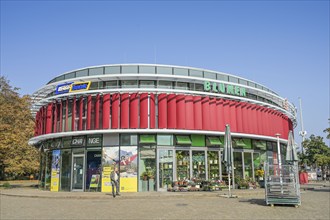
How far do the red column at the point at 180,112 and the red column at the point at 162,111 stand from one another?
0.95 meters

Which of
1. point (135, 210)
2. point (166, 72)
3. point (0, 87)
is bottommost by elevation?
point (135, 210)

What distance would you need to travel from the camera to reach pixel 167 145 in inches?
864

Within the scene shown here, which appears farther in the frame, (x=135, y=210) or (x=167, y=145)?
(x=167, y=145)

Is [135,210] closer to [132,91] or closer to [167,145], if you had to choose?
[167,145]

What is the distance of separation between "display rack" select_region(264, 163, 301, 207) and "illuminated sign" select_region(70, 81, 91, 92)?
14.0 m

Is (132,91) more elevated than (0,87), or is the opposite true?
(0,87)

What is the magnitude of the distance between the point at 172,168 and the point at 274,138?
1078 centimetres

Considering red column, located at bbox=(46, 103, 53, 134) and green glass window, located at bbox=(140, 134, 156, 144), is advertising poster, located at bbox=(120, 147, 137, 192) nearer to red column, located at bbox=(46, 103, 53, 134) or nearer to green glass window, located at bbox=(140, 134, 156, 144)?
green glass window, located at bbox=(140, 134, 156, 144)

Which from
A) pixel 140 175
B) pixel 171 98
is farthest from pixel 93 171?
pixel 171 98

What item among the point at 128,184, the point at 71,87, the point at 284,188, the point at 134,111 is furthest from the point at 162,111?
the point at 284,188

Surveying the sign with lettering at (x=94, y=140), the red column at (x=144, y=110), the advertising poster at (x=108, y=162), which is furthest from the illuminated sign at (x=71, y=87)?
the advertising poster at (x=108, y=162)

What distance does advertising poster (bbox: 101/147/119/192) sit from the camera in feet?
69.7

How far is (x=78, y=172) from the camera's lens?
22266mm

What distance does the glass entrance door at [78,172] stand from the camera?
22.0 meters
